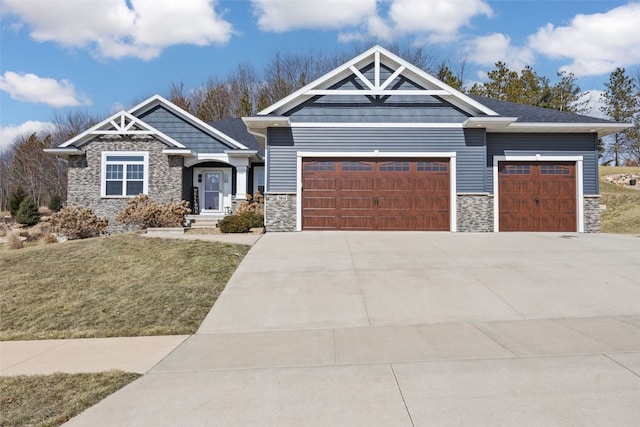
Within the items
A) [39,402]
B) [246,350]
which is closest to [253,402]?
[246,350]

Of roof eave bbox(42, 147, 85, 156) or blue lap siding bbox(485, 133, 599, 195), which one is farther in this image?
roof eave bbox(42, 147, 85, 156)

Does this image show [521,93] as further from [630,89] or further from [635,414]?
[635,414]

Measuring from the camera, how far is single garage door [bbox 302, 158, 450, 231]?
47.7 ft

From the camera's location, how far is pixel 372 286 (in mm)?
8266

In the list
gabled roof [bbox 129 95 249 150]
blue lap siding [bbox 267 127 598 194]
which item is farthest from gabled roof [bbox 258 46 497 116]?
gabled roof [bbox 129 95 249 150]

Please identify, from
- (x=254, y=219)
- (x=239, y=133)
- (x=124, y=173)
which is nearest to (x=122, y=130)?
(x=124, y=173)

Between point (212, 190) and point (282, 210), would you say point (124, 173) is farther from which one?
point (282, 210)

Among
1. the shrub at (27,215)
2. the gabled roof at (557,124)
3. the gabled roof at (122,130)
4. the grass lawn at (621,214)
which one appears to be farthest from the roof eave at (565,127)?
the shrub at (27,215)

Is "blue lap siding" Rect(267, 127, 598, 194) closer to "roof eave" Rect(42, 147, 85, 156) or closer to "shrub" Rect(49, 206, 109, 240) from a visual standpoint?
"shrub" Rect(49, 206, 109, 240)

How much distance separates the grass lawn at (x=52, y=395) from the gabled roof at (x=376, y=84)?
36.4 feet

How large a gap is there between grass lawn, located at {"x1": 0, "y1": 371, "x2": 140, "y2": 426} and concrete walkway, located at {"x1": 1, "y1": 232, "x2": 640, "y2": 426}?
0.21 meters

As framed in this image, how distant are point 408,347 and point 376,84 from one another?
11247 mm

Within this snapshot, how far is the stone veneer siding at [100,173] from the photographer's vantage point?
1914 cm

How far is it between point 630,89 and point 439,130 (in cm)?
3905
